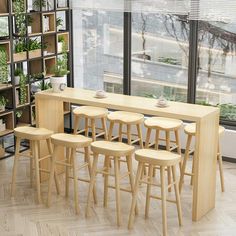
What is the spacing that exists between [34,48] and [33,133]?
1797 millimetres

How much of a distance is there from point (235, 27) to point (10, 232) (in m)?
3.48

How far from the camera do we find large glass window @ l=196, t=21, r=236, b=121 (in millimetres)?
6711

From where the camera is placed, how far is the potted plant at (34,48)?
6914 millimetres

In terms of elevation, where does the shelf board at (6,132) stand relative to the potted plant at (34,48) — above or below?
below

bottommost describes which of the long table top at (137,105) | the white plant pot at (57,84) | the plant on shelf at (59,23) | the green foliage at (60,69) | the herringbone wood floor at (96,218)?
the herringbone wood floor at (96,218)

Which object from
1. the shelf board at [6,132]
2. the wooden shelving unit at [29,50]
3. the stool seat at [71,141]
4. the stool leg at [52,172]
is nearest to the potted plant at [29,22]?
the wooden shelving unit at [29,50]

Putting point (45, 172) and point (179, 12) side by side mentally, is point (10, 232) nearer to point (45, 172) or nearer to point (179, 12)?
point (45, 172)

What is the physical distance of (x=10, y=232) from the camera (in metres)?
4.91

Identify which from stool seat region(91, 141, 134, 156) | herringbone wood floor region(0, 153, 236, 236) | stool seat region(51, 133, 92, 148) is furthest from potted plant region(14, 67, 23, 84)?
stool seat region(91, 141, 134, 156)

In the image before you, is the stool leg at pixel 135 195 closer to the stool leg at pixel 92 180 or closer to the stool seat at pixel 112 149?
the stool seat at pixel 112 149

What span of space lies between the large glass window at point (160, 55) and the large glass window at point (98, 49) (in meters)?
0.23

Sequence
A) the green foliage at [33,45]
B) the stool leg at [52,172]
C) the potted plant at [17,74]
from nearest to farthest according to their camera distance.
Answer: the stool leg at [52,172], the potted plant at [17,74], the green foliage at [33,45]

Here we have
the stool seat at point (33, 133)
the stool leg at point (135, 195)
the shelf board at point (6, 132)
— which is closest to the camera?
the stool leg at point (135, 195)

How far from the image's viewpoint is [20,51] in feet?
22.2
